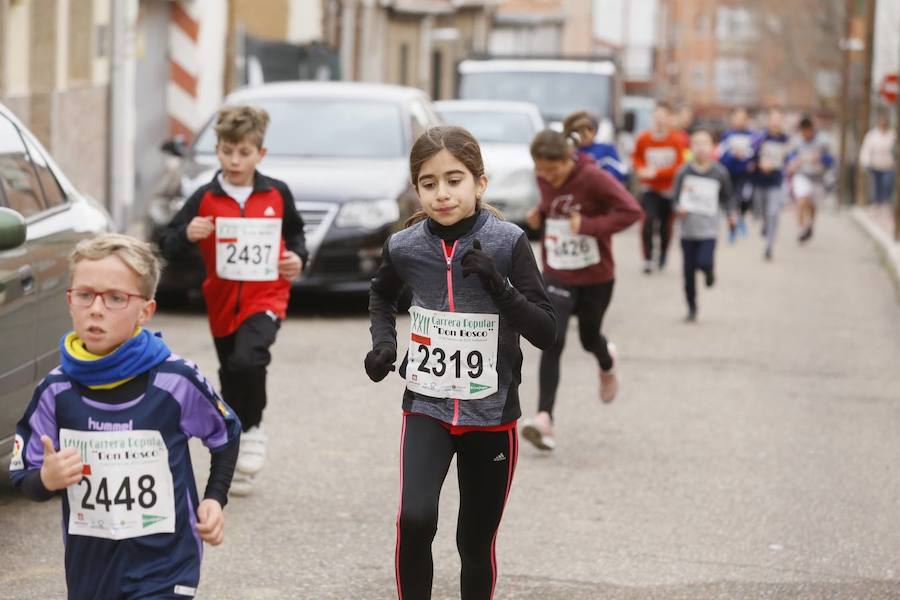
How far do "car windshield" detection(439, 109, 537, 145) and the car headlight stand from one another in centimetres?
723

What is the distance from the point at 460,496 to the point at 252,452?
2540mm

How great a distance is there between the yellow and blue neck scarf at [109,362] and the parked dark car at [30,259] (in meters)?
1.77

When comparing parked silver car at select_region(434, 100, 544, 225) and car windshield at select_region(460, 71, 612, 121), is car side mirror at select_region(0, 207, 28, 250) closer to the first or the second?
parked silver car at select_region(434, 100, 544, 225)

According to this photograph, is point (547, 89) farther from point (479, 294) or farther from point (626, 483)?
point (479, 294)

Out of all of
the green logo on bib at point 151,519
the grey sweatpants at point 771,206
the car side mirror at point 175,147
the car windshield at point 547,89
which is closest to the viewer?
the green logo on bib at point 151,519

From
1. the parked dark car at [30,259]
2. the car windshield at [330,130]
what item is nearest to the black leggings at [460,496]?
the parked dark car at [30,259]

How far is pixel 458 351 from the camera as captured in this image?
199 inches

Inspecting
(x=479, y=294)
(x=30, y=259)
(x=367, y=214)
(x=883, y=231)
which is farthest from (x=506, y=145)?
(x=479, y=294)

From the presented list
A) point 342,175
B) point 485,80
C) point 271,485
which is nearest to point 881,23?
point 485,80

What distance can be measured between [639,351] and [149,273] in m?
8.66

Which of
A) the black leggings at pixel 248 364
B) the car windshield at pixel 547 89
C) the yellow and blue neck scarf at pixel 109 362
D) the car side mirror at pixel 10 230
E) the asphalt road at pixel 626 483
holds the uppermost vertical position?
the car windshield at pixel 547 89

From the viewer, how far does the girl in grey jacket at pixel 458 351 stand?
494 cm

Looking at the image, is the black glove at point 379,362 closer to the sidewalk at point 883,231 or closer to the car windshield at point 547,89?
the sidewalk at point 883,231

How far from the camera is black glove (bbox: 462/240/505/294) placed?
4.81m
